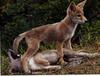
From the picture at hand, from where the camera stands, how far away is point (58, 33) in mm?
8227

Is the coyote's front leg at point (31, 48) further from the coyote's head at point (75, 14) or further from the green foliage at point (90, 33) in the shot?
the green foliage at point (90, 33)

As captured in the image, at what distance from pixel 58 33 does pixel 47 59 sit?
51cm

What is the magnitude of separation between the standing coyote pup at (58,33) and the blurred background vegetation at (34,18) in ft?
2.30

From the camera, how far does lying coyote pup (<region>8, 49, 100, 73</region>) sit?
8.18 metres

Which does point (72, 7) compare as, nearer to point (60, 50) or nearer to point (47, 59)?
point (60, 50)

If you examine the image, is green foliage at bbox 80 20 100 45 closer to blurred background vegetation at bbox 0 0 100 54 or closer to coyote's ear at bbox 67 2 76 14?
blurred background vegetation at bbox 0 0 100 54

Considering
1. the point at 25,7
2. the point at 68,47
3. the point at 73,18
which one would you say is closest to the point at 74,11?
the point at 73,18

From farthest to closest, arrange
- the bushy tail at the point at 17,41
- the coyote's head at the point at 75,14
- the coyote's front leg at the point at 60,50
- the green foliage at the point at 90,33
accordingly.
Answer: the green foliage at the point at 90,33 → the bushy tail at the point at 17,41 → the coyote's front leg at the point at 60,50 → the coyote's head at the point at 75,14

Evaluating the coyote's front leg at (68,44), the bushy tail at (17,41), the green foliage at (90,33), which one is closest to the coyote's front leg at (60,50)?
the coyote's front leg at (68,44)

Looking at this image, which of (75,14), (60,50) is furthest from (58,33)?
(75,14)

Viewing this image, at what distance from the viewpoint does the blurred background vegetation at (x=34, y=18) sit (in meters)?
9.07

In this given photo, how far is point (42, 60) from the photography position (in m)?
8.20

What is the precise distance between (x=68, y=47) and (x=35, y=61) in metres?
0.73

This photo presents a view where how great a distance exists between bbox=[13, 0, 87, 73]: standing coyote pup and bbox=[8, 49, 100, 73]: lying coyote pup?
10cm
